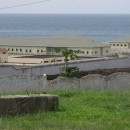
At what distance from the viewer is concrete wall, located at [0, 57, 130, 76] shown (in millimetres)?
31356

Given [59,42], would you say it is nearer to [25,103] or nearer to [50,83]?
[50,83]

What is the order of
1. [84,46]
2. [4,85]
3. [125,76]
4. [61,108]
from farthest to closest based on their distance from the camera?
[84,46] < [125,76] < [4,85] < [61,108]

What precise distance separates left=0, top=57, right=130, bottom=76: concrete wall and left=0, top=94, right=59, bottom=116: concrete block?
64.4 feet

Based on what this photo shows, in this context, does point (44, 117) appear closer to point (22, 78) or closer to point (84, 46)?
point (22, 78)

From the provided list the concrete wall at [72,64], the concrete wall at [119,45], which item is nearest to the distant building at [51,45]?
the concrete wall at [119,45]

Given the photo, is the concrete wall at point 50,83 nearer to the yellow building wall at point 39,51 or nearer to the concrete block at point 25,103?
the concrete block at point 25,103

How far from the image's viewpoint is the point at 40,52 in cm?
6103

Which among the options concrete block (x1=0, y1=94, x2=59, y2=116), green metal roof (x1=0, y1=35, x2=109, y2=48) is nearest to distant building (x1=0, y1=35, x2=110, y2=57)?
green metal roof (x1=0, y1=35, x2=109, y2=48)

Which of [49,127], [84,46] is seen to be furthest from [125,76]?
[84,46]

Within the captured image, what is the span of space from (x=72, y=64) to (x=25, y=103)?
27194 millimetres

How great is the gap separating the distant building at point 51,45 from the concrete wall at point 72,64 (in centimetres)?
1591

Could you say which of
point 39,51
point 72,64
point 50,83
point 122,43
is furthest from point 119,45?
point 50,83

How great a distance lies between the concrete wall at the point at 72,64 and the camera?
3136 cm

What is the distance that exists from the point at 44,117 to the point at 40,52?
169 feet
